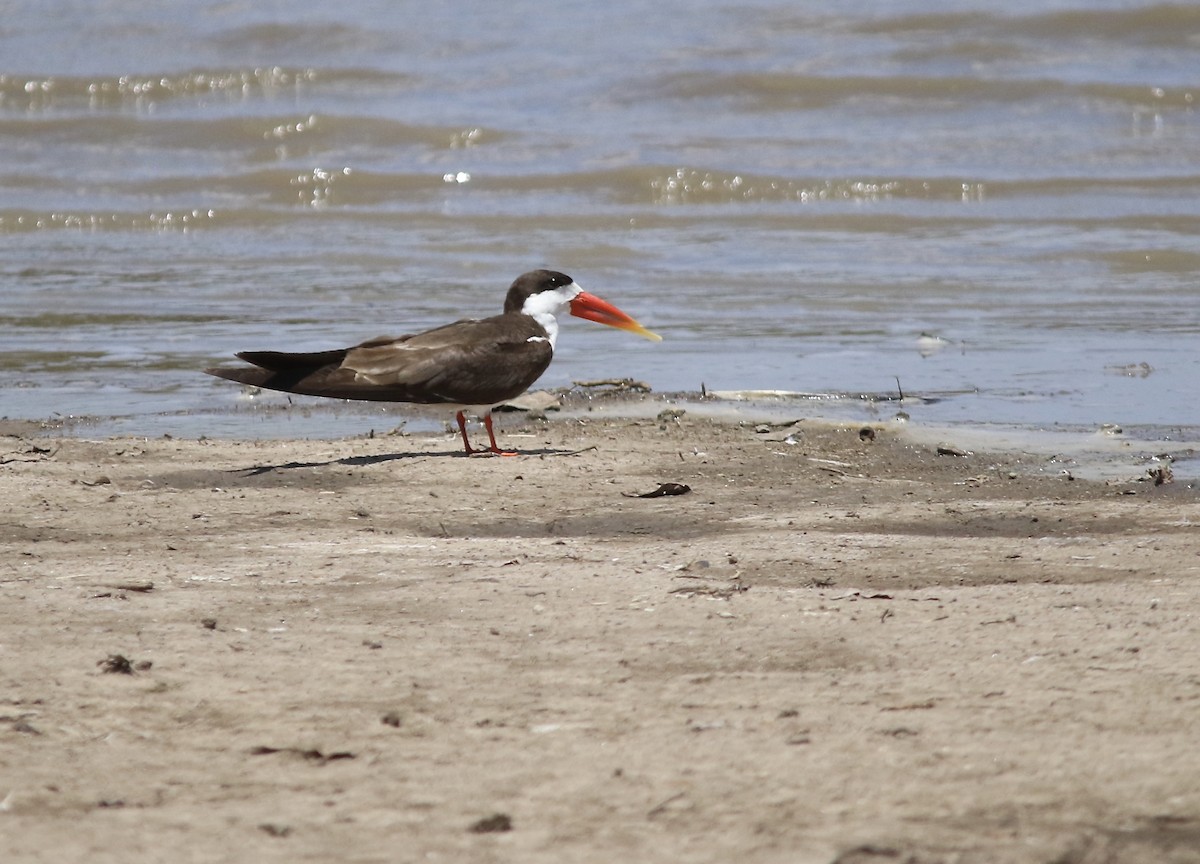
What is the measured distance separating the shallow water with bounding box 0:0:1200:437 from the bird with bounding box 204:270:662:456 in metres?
0.74

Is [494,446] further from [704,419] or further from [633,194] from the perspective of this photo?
[633,194]

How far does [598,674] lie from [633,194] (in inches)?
530

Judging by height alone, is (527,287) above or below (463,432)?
above

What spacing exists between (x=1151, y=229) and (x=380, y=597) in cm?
1138

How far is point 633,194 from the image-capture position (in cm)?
1700

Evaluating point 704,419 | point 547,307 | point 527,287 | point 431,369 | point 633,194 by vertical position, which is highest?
point 633,194

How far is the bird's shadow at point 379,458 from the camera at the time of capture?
6776 mm

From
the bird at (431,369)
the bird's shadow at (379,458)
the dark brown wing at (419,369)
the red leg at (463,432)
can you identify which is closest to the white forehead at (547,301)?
the bird at (431,369)

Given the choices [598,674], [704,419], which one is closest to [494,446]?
[704,419]

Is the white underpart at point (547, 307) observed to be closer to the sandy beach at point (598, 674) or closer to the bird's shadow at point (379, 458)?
the bird's shadow at point (379, 458)

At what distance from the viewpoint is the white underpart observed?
27.8 ft

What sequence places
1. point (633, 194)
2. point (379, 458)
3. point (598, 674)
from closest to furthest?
point (598, 674) → point (379, 458) → point (633, 194)

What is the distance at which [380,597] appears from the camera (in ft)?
15.0

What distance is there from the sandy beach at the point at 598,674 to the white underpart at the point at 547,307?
2.19 m
